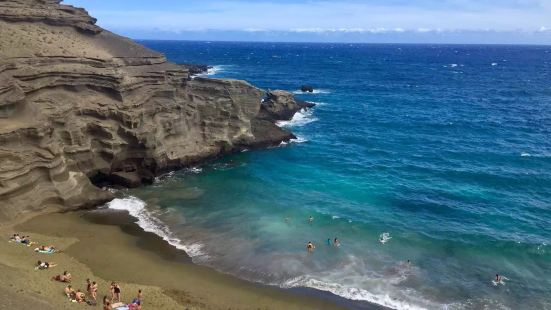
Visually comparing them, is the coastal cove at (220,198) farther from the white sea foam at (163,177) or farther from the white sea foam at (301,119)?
the white sea foam at (301,119)

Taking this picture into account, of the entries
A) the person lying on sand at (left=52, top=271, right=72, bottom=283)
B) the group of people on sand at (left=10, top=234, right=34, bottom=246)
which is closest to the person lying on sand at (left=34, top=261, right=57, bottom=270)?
the person lying on sand at (left=52, top=271, right=72, bottom=283)

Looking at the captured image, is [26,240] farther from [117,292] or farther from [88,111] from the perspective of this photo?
[88,111]

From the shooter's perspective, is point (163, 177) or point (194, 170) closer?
point (163, 177)

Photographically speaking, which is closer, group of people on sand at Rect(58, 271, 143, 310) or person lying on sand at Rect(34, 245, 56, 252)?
group of people on sand at Rect(58, 271, 143, 310)

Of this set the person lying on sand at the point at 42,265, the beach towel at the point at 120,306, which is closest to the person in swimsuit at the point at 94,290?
the beach towel at the point at 120,306

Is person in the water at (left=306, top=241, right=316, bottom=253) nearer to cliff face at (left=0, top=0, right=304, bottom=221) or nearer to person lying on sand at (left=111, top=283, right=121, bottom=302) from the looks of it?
person lying on sand at (left=111, top=283, right=121, bottom=302)

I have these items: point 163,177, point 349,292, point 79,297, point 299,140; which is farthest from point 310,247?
point 299,140

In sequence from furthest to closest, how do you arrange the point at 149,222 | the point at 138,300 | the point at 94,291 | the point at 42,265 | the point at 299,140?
the point at 299,140, the point at 149,222, the point at 42,265, the point at 94,291, the point at 138,300

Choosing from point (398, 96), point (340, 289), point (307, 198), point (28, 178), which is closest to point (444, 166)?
point (307, 198)
